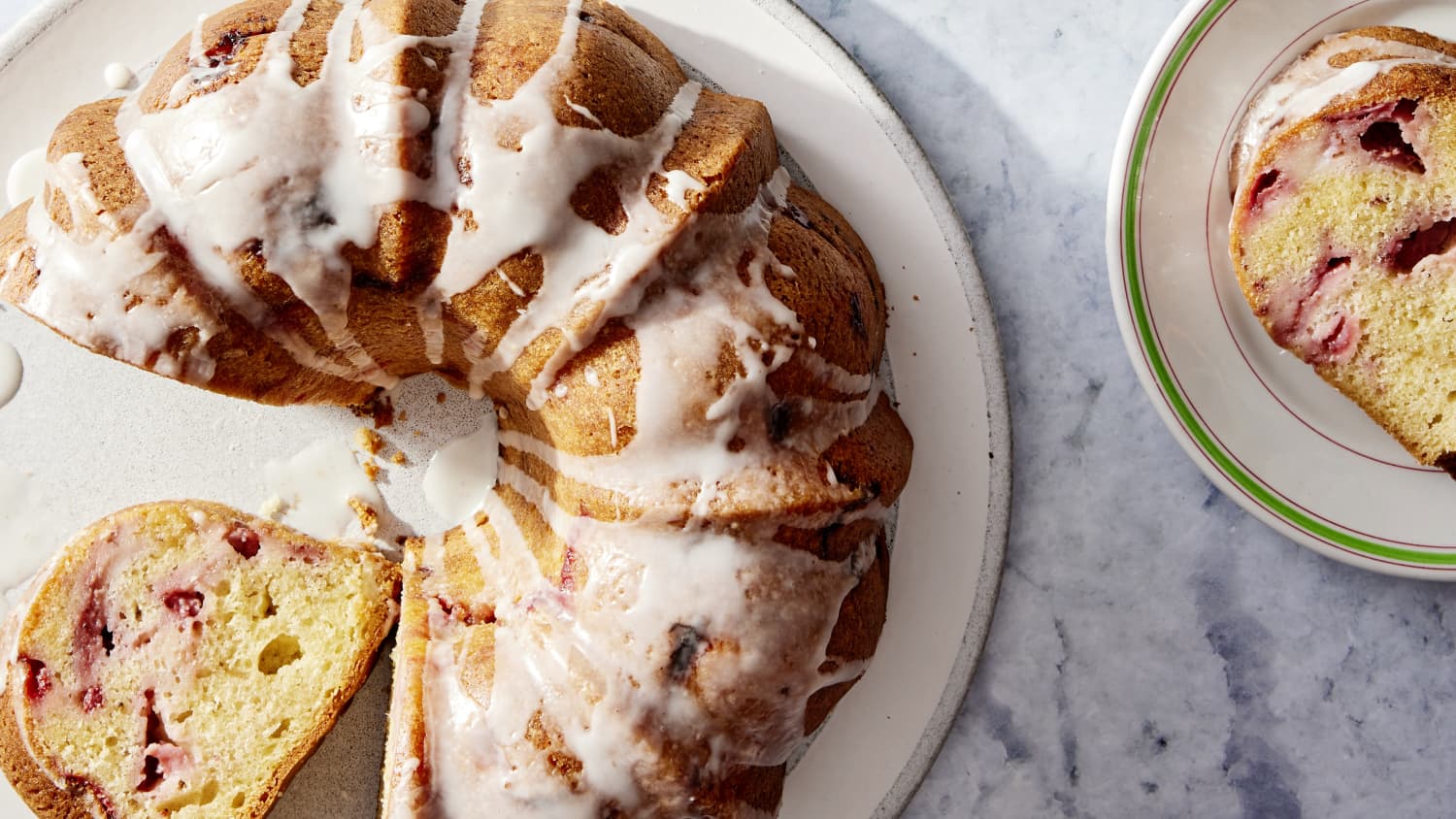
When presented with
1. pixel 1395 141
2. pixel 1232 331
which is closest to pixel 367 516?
pixel 1232 331

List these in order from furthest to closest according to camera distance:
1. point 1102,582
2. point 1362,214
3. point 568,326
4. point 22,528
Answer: point 1102,582, point 22,528, point 1362,214, point 568,326

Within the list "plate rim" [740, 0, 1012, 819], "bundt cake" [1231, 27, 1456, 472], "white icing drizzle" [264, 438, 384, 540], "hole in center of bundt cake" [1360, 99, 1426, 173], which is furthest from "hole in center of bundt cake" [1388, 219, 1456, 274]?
"white icing drizzle" [264, 438, 384, 540]

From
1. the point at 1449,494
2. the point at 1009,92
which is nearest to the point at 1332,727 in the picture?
the point at 1449,494

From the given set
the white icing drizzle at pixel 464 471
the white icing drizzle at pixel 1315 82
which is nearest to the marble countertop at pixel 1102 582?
the white icing drizzle at pixel 1315 82

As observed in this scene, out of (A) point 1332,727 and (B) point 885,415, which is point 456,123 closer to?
(B) point 885,415

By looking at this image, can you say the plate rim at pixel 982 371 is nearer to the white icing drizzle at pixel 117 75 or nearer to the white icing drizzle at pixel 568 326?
the white icing drizzle at pixel 568 326

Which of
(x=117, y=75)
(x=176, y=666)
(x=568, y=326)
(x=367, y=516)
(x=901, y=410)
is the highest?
(x=117, y=75)

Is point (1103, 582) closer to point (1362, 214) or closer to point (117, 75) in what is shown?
point (1362, 214)
